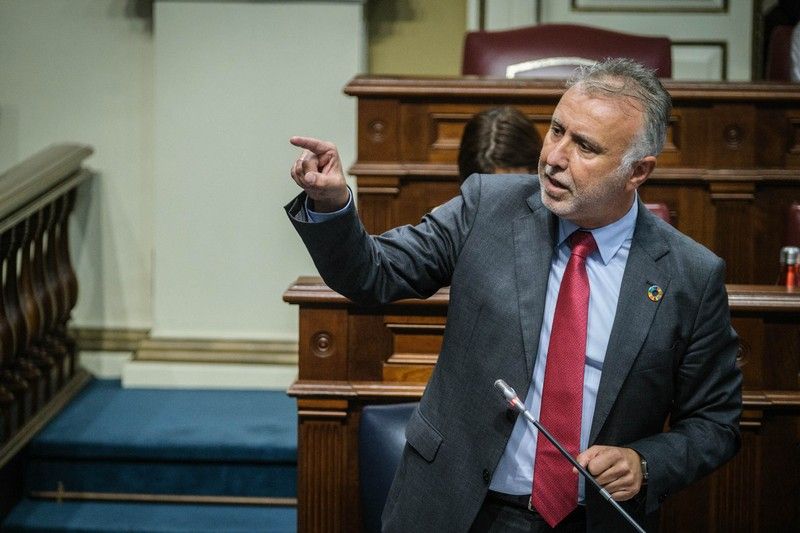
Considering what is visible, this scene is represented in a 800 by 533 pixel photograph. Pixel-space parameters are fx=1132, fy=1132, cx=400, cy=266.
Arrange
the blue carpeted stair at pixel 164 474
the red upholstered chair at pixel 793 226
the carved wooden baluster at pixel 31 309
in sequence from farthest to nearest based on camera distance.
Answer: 1. the carved wooden baluster at pixel 31 309
2. the blue carpeted stair at pixel 164 474
3. the red upholstered chair at pixel 793 226

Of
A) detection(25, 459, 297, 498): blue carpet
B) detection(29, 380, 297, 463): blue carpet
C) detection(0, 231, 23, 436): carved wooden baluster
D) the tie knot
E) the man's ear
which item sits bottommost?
detection(25, 459, 297, 498): blue carpet

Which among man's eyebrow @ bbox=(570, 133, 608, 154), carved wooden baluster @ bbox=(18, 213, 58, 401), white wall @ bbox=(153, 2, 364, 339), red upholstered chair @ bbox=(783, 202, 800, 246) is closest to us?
man's eyebrow @ bbox=(570, 133, 608, 154)

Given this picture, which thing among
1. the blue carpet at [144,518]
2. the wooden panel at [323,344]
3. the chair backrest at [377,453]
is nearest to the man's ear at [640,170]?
the chair backrest at [377,453]

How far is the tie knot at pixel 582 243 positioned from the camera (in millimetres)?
1427

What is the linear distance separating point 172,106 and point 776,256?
1.89 metres

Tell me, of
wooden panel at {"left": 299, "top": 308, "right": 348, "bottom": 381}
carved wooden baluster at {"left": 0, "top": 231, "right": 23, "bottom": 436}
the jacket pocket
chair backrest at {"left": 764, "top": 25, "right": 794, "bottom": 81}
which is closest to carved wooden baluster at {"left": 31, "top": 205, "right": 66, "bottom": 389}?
carved wooden baluster at {"left": 0, "top": 231, "right": 23, "bottom": 436}

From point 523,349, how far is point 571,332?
0.21 ft

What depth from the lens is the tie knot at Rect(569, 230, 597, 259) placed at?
143 cm

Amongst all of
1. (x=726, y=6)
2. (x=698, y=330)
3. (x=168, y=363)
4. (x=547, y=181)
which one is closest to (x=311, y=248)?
(x=547, y=181)

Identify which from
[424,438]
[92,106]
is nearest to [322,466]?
[424,438]

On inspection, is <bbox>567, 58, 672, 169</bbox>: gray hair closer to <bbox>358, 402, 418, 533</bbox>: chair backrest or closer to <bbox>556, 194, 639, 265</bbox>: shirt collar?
<bbox>556, 194, 639, 265</bbox>: shirt collar

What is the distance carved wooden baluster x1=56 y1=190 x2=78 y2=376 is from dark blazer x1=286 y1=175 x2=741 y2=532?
2.21m

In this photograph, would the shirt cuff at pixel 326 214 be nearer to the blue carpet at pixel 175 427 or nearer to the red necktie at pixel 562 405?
the red necktie at pixel 562 405

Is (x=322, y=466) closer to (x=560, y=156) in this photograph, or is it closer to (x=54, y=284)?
(x=560, y=156)
